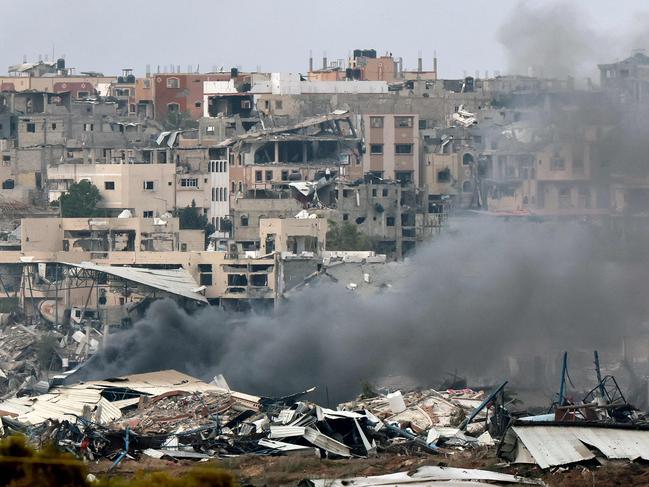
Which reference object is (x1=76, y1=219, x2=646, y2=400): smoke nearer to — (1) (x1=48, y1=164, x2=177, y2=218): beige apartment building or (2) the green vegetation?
(1) (x1=48, y1=164, x2=177, y2=218): beige apartment building

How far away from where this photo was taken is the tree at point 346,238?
235 feet

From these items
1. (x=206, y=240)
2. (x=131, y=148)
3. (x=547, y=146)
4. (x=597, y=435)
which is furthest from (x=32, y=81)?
(x=597, y=435)

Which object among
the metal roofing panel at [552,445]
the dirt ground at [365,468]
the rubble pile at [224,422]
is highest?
the metal roofing panel at [552,445]

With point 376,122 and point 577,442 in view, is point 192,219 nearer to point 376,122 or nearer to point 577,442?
point 376,122

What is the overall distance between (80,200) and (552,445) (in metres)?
49.4

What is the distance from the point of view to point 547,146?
68.1 m

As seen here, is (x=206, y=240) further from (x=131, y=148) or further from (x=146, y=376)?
(x=146, y=376)

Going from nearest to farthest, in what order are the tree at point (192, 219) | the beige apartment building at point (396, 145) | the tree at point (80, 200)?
the tree at point (80, 200)
the tree at point (192, 219)
the beige apartment building at point (396, 145)

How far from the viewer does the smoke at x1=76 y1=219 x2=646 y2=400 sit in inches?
2046

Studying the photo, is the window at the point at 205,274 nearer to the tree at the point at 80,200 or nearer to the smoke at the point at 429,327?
the smoke at the point at 429,327

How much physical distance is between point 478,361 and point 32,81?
195 ft

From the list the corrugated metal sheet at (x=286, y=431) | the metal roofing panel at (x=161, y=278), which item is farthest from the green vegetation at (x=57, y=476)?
the metal roofing panel at (x=161, y=278)

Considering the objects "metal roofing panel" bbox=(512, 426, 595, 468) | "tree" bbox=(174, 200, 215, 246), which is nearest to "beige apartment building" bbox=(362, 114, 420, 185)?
"tree" bbox=(174, 200, 215, 246)

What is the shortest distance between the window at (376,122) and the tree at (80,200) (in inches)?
404
